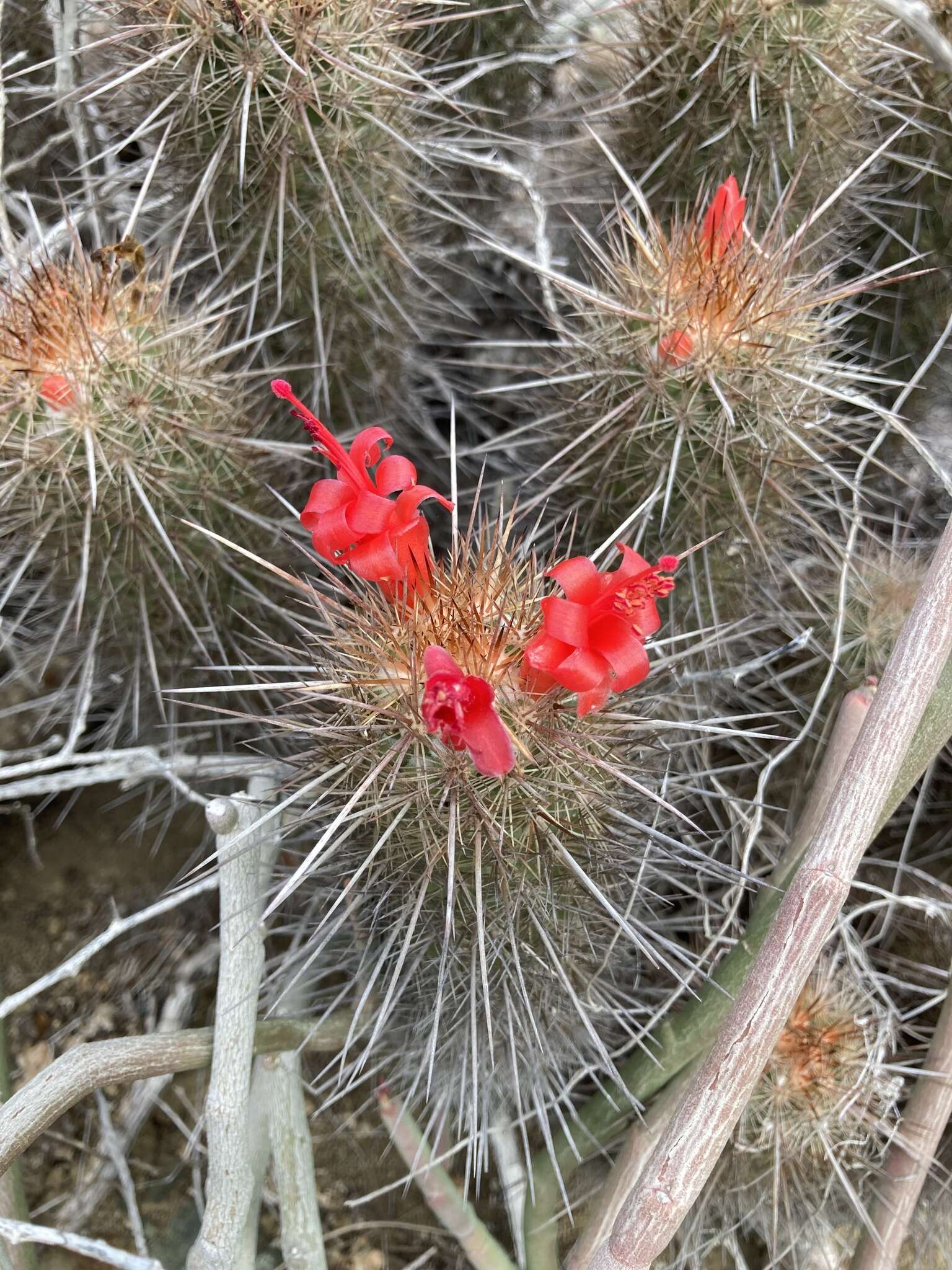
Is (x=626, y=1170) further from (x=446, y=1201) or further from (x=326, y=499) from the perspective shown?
(x=326, y=499)

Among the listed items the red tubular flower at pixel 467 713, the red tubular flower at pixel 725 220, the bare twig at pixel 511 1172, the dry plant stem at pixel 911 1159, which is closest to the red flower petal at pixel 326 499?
the red tubular flower at pixel 467 713

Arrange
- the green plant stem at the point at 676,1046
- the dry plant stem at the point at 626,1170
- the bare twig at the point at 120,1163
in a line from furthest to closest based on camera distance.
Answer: the bare twig at the point at 120,1163 → the dry plant stem at the point at 626,1170 → the green plant stem at the point at 676,1046

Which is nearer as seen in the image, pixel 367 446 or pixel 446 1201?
pixel 367 446

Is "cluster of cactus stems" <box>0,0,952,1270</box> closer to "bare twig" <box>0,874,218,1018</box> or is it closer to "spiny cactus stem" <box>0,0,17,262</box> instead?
"spiny cactus stem" <box>0,0,17,262</box>

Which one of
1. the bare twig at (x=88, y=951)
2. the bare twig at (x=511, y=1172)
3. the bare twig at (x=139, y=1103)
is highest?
the bare twig at (x=88, y=951)

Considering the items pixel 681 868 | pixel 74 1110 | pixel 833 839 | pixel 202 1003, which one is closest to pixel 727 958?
pixel 681 868

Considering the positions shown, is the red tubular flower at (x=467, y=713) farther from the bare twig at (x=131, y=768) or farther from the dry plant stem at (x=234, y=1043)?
the bare twig at (x=131, y=768)

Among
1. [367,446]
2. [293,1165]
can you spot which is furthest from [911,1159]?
[367,446]

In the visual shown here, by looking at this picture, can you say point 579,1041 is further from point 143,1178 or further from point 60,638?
point 60,638
